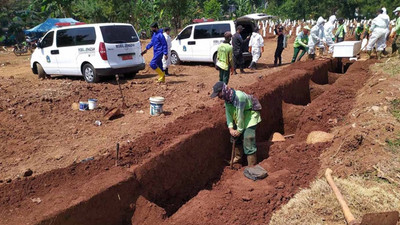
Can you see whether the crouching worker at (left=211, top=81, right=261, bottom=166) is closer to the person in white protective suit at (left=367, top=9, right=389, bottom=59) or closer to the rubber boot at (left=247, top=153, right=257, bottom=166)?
the rubber boot at (left=247, top=153, right=257, bottom=166)

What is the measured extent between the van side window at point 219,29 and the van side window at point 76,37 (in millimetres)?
5021

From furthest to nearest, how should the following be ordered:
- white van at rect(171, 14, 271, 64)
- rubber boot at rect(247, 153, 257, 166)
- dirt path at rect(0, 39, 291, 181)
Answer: white van at rect(171, 14, 271, 64), rubber boot at rect(247, 153, 257, 166), dirt path at rect(0, 39, 291, 181)

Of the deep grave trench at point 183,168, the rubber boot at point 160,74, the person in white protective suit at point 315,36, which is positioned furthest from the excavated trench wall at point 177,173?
the person in white protective suit at point 315,36

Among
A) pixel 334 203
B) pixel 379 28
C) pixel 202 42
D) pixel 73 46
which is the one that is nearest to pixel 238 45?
pixel 202 42

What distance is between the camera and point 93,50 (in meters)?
9.36

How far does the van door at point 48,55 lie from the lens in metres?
10.4

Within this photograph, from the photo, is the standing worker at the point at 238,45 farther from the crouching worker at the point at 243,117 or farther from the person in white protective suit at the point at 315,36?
the crouching worker at the point at 243,117

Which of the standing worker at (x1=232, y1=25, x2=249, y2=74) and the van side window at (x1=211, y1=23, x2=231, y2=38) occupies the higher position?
the van side window at (x1=211, y1=23, x2=231, y2=38)

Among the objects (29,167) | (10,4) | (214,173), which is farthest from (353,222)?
(10,4)

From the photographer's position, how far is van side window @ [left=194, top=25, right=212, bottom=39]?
41.9 ft

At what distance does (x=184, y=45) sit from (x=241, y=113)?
9.09m

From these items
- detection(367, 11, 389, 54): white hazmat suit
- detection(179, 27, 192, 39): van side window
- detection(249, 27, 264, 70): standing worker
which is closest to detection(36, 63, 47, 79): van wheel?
detection(179, 27, 192, 39): van side window

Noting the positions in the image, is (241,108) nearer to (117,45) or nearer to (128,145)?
(128,145)

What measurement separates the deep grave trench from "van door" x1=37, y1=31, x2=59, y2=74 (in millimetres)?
6570
